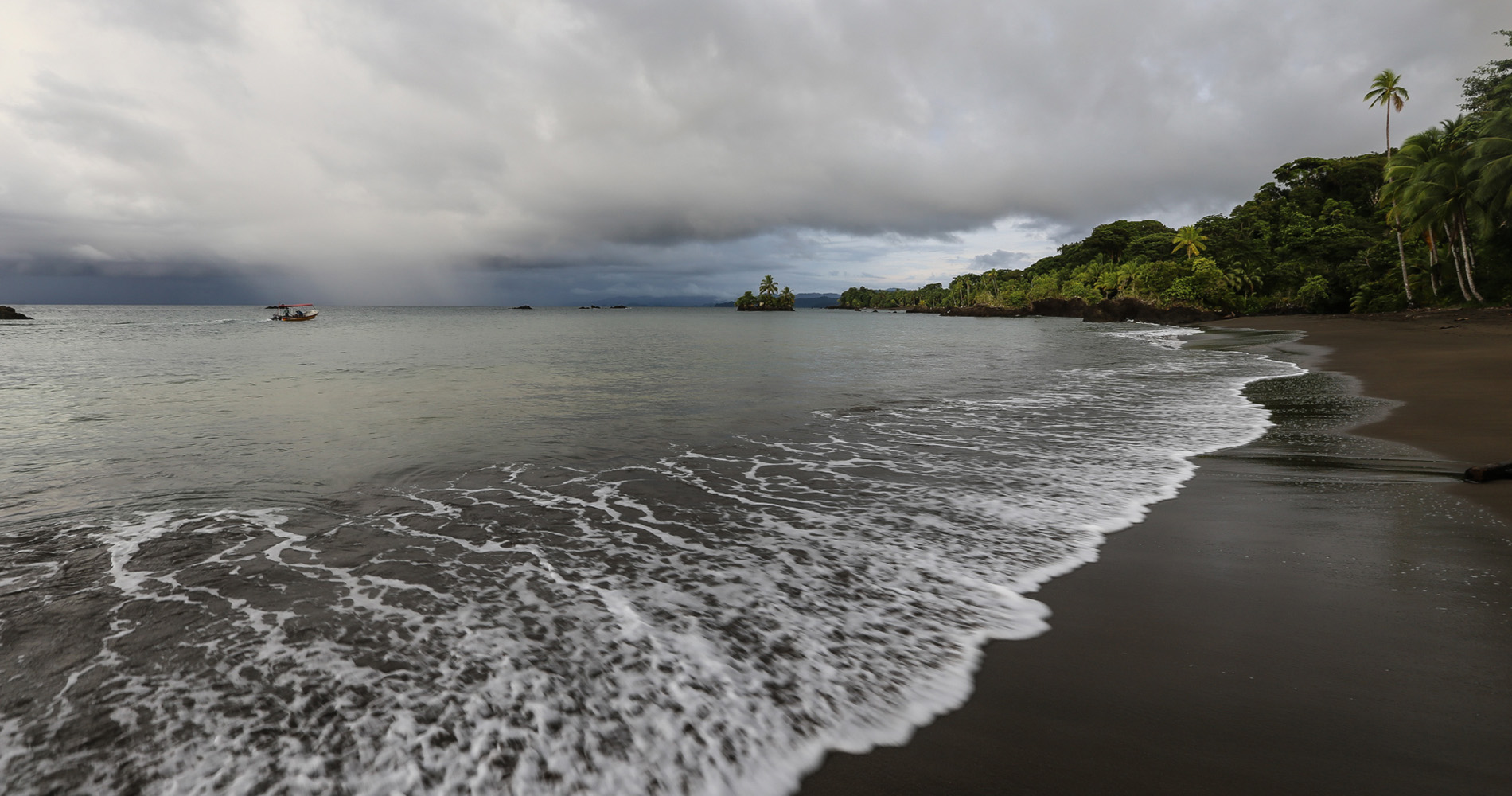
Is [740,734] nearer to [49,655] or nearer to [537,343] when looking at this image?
[49,655]

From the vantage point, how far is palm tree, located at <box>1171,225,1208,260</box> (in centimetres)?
9331

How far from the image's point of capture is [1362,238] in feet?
225

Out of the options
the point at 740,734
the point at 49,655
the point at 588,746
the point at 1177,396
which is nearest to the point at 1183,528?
the point at 740,734

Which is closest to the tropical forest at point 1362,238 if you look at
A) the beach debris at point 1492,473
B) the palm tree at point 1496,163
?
the palm tree at point 1496,163

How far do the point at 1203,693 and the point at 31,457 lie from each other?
15482mm

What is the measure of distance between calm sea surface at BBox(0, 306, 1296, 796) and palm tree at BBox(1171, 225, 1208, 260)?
99.9 m

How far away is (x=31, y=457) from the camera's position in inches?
388

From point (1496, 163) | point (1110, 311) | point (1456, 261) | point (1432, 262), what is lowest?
point (1110, 311)

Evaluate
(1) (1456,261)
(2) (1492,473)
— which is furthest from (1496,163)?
(2) (1492,473)

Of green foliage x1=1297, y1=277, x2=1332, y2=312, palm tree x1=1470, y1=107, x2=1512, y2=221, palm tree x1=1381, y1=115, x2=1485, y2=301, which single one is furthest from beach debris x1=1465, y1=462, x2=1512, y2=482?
green foliage x1=1297, y1=277, x2=1332, y2=312

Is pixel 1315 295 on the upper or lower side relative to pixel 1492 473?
upper

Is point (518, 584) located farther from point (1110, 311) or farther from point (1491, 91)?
point (1110, 311)

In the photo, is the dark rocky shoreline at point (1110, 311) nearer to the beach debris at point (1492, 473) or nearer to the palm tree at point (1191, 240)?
the palm tree at point (1191, 240)

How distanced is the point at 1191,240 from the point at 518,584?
116 metres
